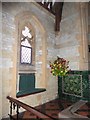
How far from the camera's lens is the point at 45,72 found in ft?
15.3

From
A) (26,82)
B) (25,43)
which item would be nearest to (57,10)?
(25,43)

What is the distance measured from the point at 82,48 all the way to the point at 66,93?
1713 mm

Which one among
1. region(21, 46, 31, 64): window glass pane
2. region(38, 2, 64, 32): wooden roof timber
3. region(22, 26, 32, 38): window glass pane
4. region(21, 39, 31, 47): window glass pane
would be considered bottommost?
region(21, 46, 31, 64): window glass pane

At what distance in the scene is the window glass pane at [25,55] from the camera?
4.23m

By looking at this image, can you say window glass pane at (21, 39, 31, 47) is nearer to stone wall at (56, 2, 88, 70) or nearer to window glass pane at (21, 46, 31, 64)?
window glass pane at (21, 46, 31, 64)

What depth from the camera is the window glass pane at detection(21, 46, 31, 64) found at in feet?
13.9

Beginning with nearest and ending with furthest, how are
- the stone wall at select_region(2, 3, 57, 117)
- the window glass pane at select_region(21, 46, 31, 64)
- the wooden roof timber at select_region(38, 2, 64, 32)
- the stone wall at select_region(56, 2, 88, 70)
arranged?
the stone wall at select_region(2, 3, 57, 117)
the window glass pane at select_region(21, 46, 31, 64)
the stone wall at select_region(56, 2, 88, 70)
the wooden roof timber at select_region(38, 2, 64, 32)

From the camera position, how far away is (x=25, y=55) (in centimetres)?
433

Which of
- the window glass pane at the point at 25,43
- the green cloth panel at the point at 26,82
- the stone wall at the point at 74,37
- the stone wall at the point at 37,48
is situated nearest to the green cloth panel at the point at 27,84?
the green cloth panel at the point at 26,82

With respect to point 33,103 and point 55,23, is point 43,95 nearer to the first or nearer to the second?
point 33,103

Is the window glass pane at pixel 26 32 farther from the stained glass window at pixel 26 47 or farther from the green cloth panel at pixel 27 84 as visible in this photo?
the green cloth panel at pixel 27 84

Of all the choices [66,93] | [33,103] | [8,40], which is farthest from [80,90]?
[8,40]

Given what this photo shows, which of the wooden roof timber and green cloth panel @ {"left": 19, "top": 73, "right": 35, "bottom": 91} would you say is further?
the wooden roof timber

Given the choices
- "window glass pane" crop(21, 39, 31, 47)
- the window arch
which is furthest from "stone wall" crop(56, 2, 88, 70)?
"window glass pane" crop(21, 39, 31, 47)
